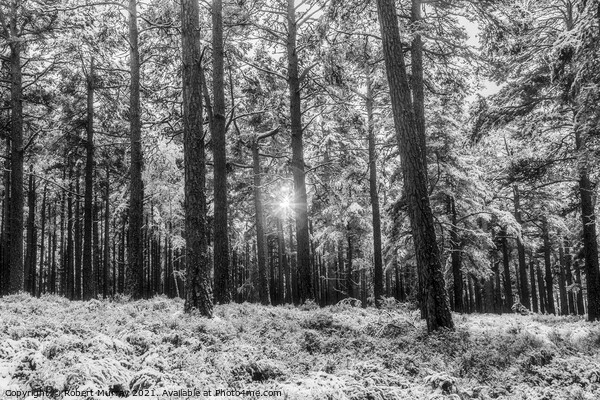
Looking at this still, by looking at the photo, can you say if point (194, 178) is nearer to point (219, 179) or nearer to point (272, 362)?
point (219, 179)

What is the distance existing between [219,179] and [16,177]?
8.29 metres

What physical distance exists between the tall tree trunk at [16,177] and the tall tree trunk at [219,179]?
752cm

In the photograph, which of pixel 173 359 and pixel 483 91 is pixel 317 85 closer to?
pixel 483 91

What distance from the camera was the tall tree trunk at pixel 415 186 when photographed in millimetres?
7406

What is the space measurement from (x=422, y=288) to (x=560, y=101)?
8.43m

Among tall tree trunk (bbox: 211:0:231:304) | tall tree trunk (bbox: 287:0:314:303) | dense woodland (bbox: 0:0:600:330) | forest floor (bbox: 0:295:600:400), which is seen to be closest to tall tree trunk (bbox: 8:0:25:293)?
dense woodland (bbox: 0:0:600:330)

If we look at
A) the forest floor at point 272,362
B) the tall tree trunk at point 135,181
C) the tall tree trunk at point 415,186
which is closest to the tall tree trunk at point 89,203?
the tall tree trunk at point 135,181

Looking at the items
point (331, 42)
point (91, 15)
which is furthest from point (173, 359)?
point (91, 15)

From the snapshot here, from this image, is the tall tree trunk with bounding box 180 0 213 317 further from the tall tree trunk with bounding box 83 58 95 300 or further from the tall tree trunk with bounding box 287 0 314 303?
the tall tree trunk with bounding box 83 58 95 300

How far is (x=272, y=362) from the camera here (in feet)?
16.7

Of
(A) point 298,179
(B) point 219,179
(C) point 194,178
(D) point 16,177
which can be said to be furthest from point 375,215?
(D) point 16,177

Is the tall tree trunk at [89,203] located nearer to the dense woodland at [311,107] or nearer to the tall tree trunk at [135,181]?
the dense woodland at [311,107]

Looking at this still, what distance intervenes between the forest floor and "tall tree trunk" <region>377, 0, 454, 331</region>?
2.06 feet

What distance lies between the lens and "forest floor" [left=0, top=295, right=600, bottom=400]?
12.8 ft
